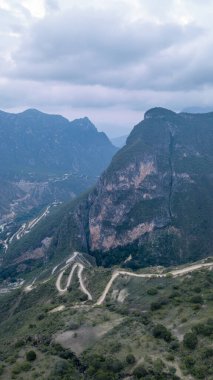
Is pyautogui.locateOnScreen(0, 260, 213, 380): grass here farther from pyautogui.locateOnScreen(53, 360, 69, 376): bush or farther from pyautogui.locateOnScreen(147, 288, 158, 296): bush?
pyautogui.locateOnScreen(147, 288, 158, 296): bush

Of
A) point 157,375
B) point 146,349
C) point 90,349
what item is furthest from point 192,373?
point 90,349

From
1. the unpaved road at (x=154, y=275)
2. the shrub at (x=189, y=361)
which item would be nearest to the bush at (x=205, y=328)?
the shrub at (x=189, y=361)

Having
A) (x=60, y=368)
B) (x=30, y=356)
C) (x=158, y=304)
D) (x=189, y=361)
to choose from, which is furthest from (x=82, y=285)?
(x=189, y=361)

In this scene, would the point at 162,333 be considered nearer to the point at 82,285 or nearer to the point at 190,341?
the point at 190,341

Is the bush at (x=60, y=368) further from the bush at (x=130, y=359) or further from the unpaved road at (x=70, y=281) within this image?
the unpaved road at (x=70, y=281)

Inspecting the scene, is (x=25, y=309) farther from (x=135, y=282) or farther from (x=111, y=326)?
(x=111, y=326)

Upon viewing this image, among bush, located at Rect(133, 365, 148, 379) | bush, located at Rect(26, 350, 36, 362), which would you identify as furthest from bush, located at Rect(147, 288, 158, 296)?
bush, located at Rect(133, 365, 148, 379)
